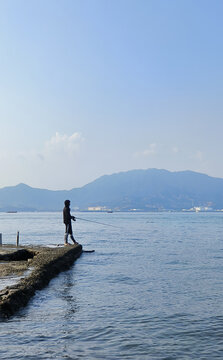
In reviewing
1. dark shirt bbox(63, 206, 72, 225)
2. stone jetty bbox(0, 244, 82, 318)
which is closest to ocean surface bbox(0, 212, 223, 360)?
stone jetty bbox(0, 244, 82, 318)

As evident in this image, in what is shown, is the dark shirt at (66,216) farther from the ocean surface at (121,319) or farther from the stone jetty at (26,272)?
the ocean surface at (121,319)

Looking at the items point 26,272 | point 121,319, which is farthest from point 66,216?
point 121,319

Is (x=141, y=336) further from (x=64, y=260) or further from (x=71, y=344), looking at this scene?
(x=64, y=260)

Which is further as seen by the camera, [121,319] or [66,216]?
[66,216]

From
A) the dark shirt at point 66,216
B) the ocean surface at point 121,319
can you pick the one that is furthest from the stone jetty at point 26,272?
the dark shirt at point 66,216

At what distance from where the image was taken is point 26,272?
15297 millimetres

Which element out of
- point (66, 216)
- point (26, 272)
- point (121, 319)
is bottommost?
point (121, 319)

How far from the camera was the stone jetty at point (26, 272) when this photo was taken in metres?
10.7

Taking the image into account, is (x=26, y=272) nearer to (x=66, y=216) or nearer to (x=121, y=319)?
(x=121, y=319)

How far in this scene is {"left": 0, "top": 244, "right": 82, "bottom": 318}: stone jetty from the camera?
10.7m

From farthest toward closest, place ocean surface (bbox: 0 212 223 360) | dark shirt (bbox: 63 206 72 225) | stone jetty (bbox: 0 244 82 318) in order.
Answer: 1. dark shirt (bbox: 63 206 72 225)
2. stone jetty (bbox: 0 244 82 318)
3. ocean surface (bbox: 0 212 223 360)

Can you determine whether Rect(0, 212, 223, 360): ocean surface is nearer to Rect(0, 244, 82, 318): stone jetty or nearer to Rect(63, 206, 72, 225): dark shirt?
Rect(0, 244, 82, 318): stone jetty

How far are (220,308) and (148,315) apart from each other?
7.59 ft

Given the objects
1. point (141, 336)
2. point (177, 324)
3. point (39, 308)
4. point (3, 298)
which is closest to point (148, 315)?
point (177, 324)
